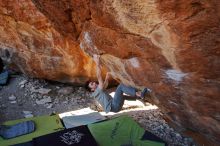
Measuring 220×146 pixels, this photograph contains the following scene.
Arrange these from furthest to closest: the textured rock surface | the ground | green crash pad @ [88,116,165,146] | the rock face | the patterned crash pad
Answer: the textured rock surface → the ground → green crash pad @ [88,116,165,146] → the patterned crash pad → the rock face

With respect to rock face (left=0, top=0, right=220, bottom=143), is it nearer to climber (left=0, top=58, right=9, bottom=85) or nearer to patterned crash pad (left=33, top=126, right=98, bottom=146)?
patterned crash pad (left=33, top=126, right=98, bottom=146)

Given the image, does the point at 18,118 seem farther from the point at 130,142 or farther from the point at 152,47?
the point at 152,47

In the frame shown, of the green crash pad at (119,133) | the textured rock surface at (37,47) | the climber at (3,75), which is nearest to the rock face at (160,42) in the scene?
the textured rock surface at (37,47)

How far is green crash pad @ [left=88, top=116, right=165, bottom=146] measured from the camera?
214 inches

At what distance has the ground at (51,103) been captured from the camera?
251 inches

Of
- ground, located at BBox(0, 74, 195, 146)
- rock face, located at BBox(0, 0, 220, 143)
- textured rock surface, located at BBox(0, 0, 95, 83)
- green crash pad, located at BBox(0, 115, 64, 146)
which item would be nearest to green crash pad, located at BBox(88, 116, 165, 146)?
ground, located at BBox(0, 74, 195, 146)

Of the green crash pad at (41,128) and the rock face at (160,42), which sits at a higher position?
the rock face at (160,42)

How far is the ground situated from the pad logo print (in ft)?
5.45

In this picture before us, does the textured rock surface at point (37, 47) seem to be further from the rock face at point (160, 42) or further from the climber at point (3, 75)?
the climber at point (3, 75)

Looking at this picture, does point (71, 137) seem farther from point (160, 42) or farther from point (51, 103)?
point (51, 103)

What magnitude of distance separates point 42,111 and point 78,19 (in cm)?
266

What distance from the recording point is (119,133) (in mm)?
5656

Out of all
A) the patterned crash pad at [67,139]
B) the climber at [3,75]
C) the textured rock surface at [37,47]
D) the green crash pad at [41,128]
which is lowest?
the green crash pad at [41,128]

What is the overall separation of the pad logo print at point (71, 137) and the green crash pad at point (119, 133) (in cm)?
62
